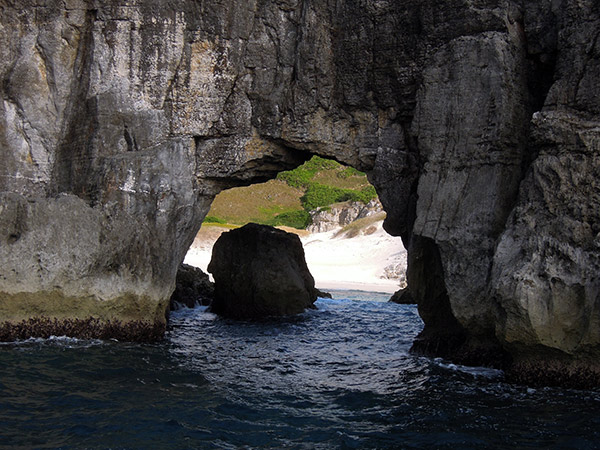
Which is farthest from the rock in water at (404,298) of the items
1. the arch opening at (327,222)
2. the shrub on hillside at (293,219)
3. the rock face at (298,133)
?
the shrub on hillside at (293,219)

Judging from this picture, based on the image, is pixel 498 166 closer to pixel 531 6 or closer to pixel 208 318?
pixel 531 6

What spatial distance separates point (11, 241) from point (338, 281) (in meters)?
26.5

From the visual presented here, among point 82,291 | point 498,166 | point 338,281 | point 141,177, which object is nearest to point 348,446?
point 498,166

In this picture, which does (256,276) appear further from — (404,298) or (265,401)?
(265,401)

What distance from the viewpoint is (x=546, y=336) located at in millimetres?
10867

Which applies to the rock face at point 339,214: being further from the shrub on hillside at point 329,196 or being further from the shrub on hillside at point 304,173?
the shrub on hillside at point 304,173

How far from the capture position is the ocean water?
8336 mm

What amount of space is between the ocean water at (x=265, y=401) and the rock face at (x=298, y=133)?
1.39 metres

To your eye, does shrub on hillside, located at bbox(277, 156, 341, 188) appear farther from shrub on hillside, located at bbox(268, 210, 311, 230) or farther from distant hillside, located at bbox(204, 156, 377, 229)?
shrub on hillside, located at bbox(268, 210, 311, 230)

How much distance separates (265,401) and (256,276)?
10.9 metres

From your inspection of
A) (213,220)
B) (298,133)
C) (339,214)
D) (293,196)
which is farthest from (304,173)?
(298,133)

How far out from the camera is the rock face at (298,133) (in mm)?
11906

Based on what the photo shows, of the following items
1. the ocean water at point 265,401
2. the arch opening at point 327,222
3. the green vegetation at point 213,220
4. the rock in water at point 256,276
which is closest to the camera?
the ocean water at point 265,401

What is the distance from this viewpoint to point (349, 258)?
136 feet
